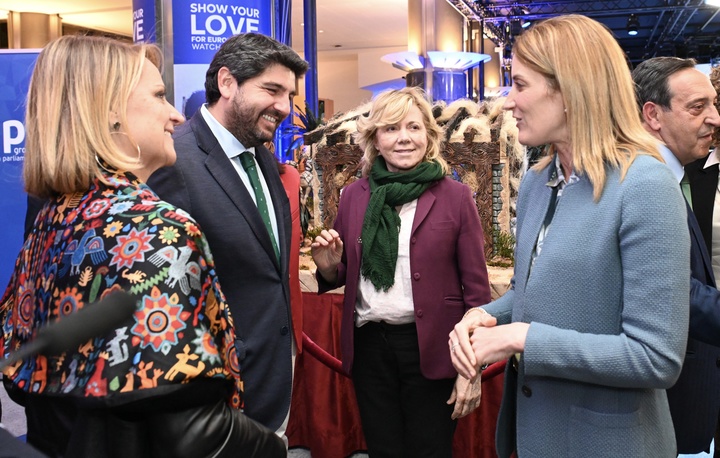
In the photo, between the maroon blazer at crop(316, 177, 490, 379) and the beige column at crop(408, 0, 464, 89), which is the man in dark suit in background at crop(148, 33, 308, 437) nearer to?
the maroon blazer at crop(316, 177, 490, 379)

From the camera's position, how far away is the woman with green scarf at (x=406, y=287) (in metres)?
2.39

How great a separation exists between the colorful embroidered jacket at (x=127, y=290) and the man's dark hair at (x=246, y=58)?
1.01 metres

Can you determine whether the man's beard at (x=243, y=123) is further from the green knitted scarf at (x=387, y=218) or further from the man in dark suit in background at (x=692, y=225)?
the man in dark suit in background at (x=692, y=225)

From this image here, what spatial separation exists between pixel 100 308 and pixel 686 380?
1.73 meters

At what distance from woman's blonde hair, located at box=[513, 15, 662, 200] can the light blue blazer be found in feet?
0.16

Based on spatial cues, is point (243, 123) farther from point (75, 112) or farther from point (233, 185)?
point (75, 112)

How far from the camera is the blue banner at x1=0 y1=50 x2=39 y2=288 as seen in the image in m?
3.45

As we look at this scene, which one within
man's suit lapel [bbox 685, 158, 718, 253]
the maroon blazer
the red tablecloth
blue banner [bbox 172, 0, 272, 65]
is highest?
blue banner [bbox 172, 0, 272, 65]

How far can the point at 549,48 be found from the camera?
1.39 metres

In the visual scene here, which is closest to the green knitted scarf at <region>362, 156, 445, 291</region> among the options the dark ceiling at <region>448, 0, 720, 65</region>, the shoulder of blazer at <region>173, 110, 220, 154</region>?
the shoulder of blazer at <region>173, 110, 220, 154</region>

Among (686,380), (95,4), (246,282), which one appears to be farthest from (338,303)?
(95,4)

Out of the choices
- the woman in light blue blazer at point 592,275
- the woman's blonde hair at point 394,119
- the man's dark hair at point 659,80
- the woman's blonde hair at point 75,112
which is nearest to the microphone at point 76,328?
the woman's blonde hair at point 75,112

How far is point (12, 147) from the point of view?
138 inches

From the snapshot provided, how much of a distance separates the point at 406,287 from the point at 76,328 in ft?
5.71
